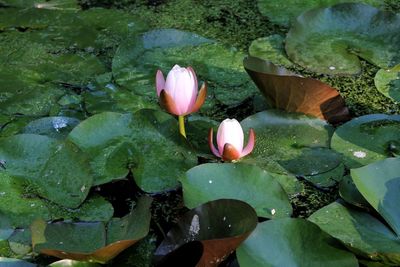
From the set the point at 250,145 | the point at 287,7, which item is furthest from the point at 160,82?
the point at 287,7

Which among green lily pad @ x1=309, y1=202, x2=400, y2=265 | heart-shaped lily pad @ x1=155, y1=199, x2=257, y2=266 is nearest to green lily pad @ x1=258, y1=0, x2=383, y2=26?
green lily pad @ x1=309, y1=202, x2=400, y2=265

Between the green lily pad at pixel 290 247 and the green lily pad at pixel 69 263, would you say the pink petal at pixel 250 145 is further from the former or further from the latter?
the green lily pad at pixel 69 263

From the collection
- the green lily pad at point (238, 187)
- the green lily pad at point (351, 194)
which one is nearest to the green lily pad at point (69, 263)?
the green lily pad at point (238, 187)

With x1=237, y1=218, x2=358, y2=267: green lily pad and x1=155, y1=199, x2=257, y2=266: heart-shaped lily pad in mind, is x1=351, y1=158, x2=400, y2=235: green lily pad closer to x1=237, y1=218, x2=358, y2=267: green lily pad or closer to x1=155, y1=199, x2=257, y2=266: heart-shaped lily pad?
x1=237, y1=218, x2=358, y2=267: green lily pad

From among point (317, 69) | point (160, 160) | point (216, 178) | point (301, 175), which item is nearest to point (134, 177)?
point (160, 160)

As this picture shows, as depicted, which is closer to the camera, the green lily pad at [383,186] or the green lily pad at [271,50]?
the green lily pad at [383,186]

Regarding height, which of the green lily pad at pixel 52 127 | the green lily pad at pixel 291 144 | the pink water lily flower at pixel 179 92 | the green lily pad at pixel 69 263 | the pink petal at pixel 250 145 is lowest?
the green lily pad at pixel 52 127
